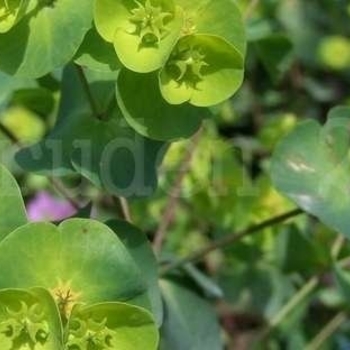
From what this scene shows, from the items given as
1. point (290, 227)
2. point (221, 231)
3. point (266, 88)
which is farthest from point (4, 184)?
point (266, 88)

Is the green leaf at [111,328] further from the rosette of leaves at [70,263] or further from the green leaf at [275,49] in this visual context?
the green leaf at [275,49]

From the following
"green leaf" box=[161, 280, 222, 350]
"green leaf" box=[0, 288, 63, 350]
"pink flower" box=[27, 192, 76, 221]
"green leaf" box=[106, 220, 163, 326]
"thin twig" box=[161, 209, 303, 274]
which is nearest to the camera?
"green leaf" box=[0, 288, 63, 350]

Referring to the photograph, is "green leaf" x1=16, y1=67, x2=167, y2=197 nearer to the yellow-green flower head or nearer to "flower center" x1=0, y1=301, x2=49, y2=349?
"flower center" x1=0, y1=301, x2=49, y2=349

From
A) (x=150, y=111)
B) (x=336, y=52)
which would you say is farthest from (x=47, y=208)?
(x=150, y=111)

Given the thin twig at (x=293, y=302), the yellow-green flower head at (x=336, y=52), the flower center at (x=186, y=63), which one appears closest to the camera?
the flower center at (x=186, y=63)

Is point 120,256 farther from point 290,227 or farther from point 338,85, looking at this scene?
point 338,85

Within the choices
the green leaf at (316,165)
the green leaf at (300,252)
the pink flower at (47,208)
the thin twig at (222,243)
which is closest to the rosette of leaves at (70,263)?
the green leaf at (316,165)

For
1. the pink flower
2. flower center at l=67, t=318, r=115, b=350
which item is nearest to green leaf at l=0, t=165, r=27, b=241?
flower center at l=67, t=318, r=115, b=350
